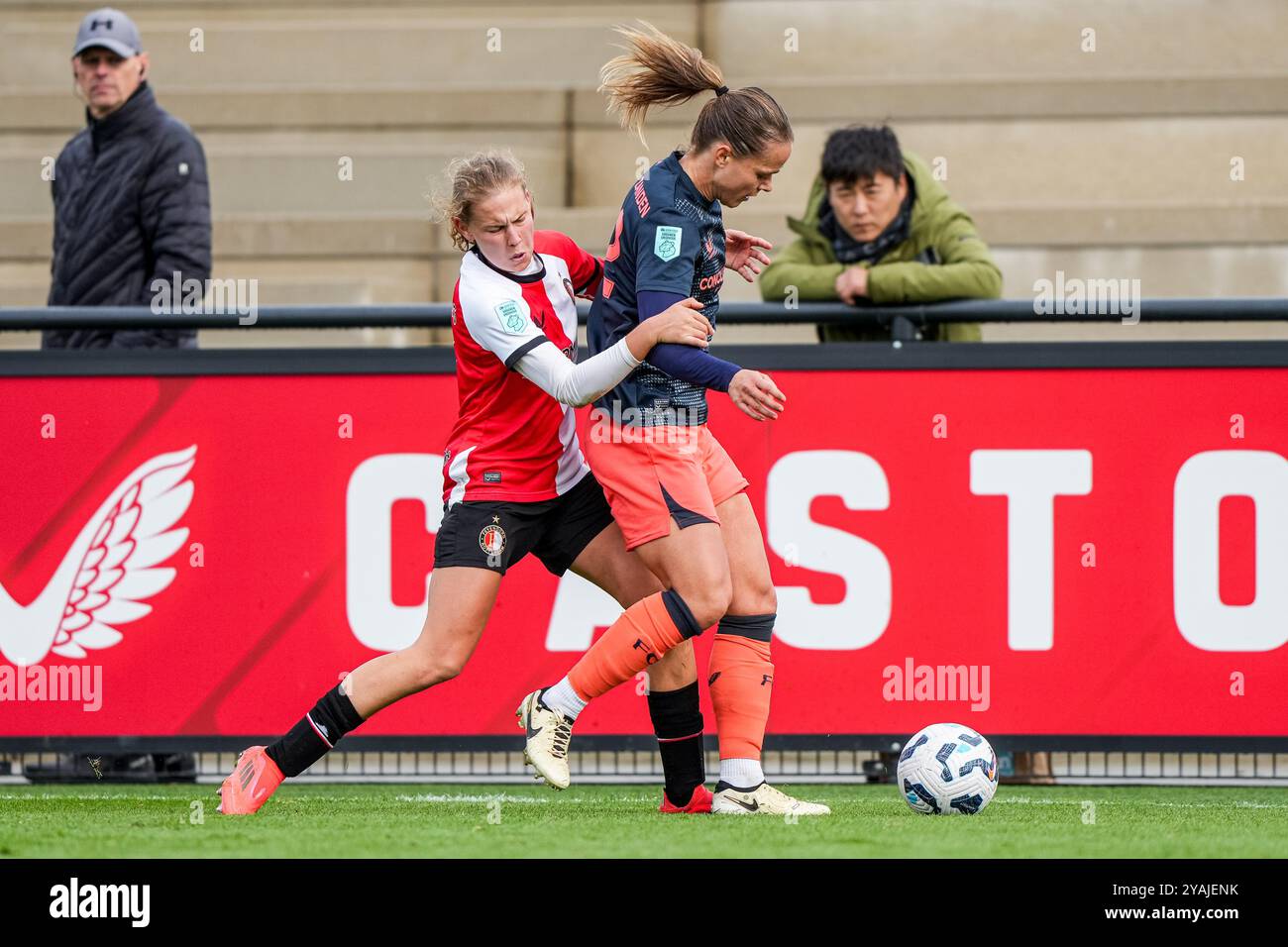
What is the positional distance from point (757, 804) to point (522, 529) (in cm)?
103

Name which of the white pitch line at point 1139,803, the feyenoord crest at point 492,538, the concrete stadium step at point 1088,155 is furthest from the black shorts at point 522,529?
the concrete stadium step at point 1088,155

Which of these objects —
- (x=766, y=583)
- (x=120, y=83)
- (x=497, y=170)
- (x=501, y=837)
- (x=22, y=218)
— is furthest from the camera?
(x=22, y=218)

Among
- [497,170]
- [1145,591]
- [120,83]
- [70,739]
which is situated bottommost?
[70,739]

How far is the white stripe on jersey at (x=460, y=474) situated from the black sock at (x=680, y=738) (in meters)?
0.82

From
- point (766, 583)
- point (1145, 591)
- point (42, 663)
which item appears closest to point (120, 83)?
point (42, 663)

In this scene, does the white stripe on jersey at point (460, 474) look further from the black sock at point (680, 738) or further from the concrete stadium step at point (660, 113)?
the concrete stadium step at point (660, 113)

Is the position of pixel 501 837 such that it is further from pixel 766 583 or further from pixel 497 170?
pixel 497 170

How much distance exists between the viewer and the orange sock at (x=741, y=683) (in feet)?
18.1

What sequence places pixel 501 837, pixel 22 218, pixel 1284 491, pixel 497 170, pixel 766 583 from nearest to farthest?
1. pixel 501 837
2. pixel 497 170
3. pixel 766 583
4. pixel 1284 491
5. pixel 22 218

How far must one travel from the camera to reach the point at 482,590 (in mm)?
5371

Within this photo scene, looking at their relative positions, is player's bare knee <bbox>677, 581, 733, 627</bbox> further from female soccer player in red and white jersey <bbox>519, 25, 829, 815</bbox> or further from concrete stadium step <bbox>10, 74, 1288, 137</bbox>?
concrete stadium step <bbox>10, 74, 1288, 137</bbox>

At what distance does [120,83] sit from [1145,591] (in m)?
4.42

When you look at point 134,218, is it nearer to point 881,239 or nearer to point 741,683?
point 881,239

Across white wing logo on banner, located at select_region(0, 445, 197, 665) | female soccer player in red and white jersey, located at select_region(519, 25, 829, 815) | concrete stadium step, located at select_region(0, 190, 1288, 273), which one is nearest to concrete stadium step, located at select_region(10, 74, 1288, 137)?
concrete stadium step, located at select_region(0, 190, 1288, 273)
